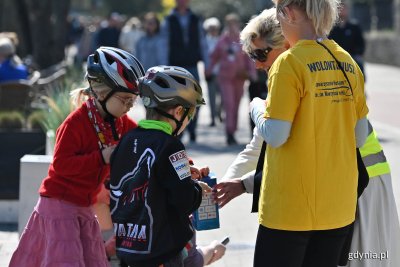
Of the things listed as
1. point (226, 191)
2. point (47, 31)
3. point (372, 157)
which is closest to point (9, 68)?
point (47, 31)

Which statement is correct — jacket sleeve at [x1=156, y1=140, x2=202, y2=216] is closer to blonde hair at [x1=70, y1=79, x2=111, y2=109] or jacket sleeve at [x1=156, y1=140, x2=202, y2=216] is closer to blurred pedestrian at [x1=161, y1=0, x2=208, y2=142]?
blonde hair at [x1=70, y1=79, x2=111, y2=109]

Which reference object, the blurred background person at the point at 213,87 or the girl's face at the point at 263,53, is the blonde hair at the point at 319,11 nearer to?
the girl's face at the point at 263,53

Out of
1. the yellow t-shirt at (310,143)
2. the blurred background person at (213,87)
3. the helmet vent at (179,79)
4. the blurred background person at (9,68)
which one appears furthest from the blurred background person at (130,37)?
the yellow t-shirt at (310,143)

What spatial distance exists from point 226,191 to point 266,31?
2.63 feet

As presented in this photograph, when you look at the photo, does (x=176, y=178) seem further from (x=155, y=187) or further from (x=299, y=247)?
(x=299, y=247)

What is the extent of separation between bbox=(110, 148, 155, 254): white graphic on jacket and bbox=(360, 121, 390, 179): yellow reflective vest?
3.71 ft

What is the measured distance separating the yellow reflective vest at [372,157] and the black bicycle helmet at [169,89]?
2.78 feet

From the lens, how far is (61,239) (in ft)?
15.0

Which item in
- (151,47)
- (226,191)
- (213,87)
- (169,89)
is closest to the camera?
(169,89)

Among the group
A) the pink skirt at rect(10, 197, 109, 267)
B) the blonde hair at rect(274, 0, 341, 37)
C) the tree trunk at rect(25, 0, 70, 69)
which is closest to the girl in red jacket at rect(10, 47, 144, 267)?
the pink skirt at rect(10, 197, 109, 267)

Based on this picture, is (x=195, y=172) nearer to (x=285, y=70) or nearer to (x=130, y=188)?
(x=130, y=188)

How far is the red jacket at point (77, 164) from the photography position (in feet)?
14.7

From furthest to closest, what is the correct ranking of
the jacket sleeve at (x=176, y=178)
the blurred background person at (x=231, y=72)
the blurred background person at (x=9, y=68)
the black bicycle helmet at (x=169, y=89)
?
the blurred background person at (x=231, y=72) < the blurred background person at (x=9, y=68) < the black bicycle helmet at (x=169, y=89) < the jacket sleeve at (x=176, y=178)

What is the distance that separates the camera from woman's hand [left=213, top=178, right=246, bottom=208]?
173 inches
